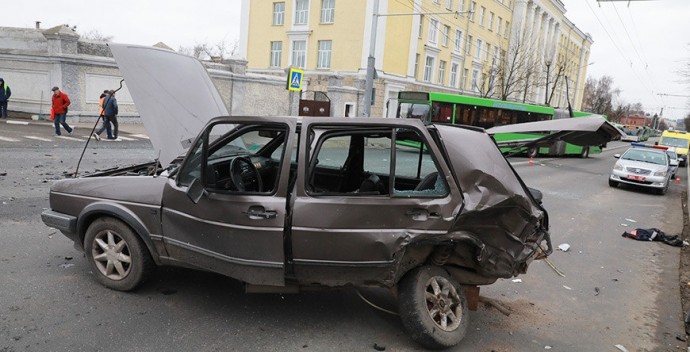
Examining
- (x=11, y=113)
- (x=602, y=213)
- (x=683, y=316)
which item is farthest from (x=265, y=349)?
(x=11, y=113)

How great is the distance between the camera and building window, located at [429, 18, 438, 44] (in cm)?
4128

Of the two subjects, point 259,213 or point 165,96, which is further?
point 165,96

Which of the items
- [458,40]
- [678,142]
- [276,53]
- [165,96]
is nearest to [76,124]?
[165,96]

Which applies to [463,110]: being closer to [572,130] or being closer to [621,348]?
[572,130]

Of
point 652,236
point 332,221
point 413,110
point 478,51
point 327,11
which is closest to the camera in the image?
point 332,221

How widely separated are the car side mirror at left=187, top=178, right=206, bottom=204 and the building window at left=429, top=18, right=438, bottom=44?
132 ft

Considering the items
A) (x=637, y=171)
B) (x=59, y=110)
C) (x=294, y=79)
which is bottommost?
(x=637, y=171)

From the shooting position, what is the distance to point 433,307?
152 inches

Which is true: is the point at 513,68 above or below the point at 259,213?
above

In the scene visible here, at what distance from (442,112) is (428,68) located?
21743mm

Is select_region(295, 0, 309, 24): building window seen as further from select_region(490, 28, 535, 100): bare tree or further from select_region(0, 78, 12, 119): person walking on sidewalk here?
select_region(0, 78, 12, 119): person walking on sidewalk

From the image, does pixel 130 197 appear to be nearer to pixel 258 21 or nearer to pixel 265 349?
pixel 265 349

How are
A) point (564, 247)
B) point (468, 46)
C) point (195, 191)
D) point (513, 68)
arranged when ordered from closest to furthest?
point (195, 191), point (564, 247), point (513, 68), point (468, 46)

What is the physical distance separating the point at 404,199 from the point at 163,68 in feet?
10.8
